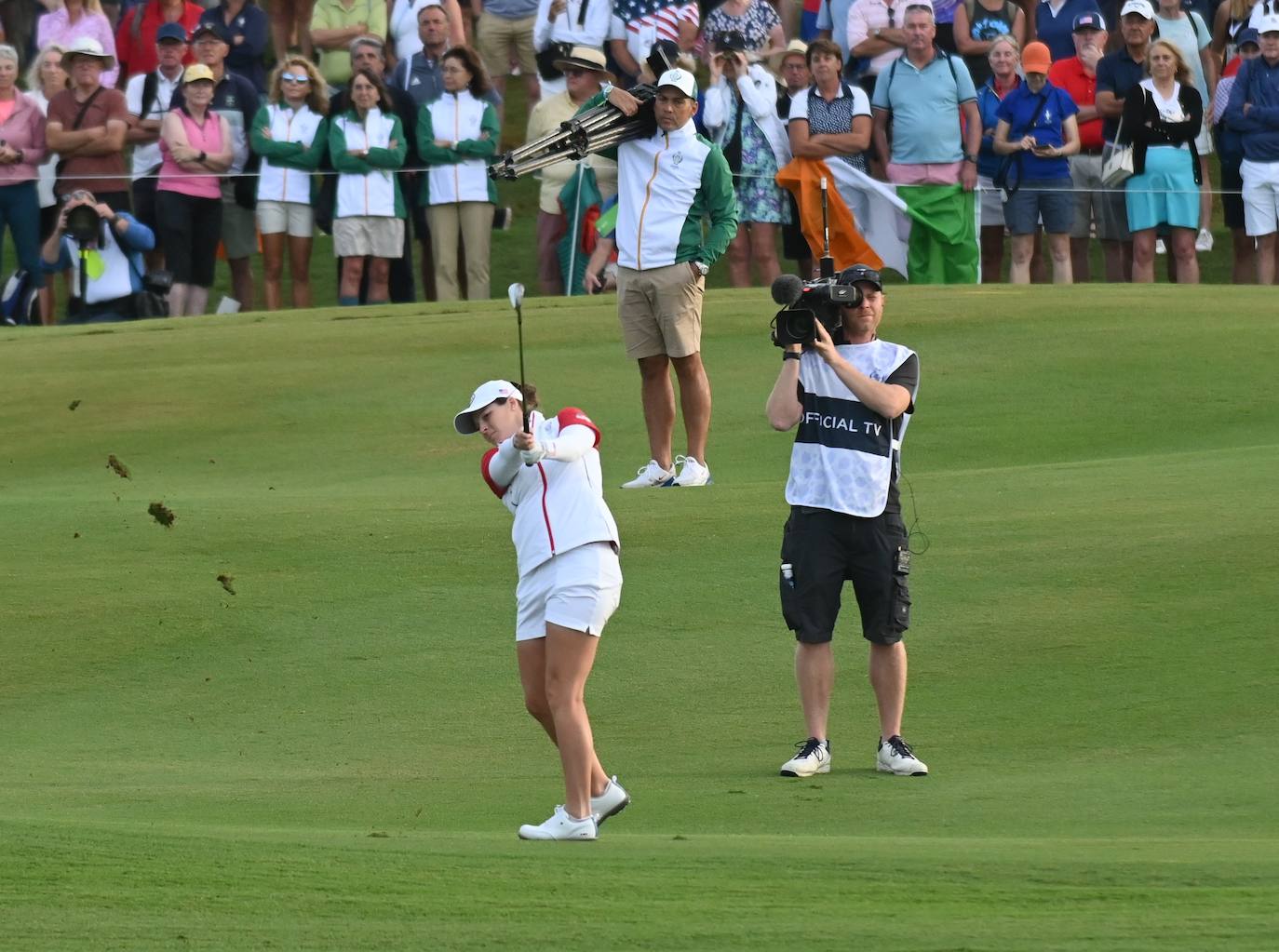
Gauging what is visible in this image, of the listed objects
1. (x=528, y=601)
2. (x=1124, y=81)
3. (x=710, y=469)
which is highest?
(x=1124, y=81)

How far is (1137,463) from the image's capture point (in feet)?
48.8

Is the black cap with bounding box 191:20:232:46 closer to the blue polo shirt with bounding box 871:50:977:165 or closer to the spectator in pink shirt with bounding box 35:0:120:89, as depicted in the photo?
the spectator in pink shirt with bounding box 35:0:120:89

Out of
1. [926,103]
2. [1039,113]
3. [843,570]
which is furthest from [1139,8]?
[843,570]

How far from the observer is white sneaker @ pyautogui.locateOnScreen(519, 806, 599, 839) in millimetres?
7578

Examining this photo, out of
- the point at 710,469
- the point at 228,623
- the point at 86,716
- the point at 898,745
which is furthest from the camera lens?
the point at 710,469

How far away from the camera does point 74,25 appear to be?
22750mm

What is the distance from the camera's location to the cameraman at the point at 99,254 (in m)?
20.6

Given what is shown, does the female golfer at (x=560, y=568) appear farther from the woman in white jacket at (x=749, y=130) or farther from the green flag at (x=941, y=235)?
the green flag at (x=941, y=235)

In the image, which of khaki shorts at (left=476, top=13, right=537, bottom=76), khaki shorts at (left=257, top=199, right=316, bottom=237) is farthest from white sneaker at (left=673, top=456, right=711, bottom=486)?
khaki shorts at (left=476, top=13, right=537, bottom=76)

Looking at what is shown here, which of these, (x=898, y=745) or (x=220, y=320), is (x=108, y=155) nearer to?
(x=220, y=320)

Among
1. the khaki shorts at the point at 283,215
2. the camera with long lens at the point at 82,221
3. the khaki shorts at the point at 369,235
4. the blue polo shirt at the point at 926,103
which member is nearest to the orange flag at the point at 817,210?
the blue polo shirt at the point at 926,103

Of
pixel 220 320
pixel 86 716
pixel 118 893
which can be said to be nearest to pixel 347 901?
pixel 118 893

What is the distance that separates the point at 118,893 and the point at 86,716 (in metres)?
3.89

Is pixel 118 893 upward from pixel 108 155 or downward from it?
downward
